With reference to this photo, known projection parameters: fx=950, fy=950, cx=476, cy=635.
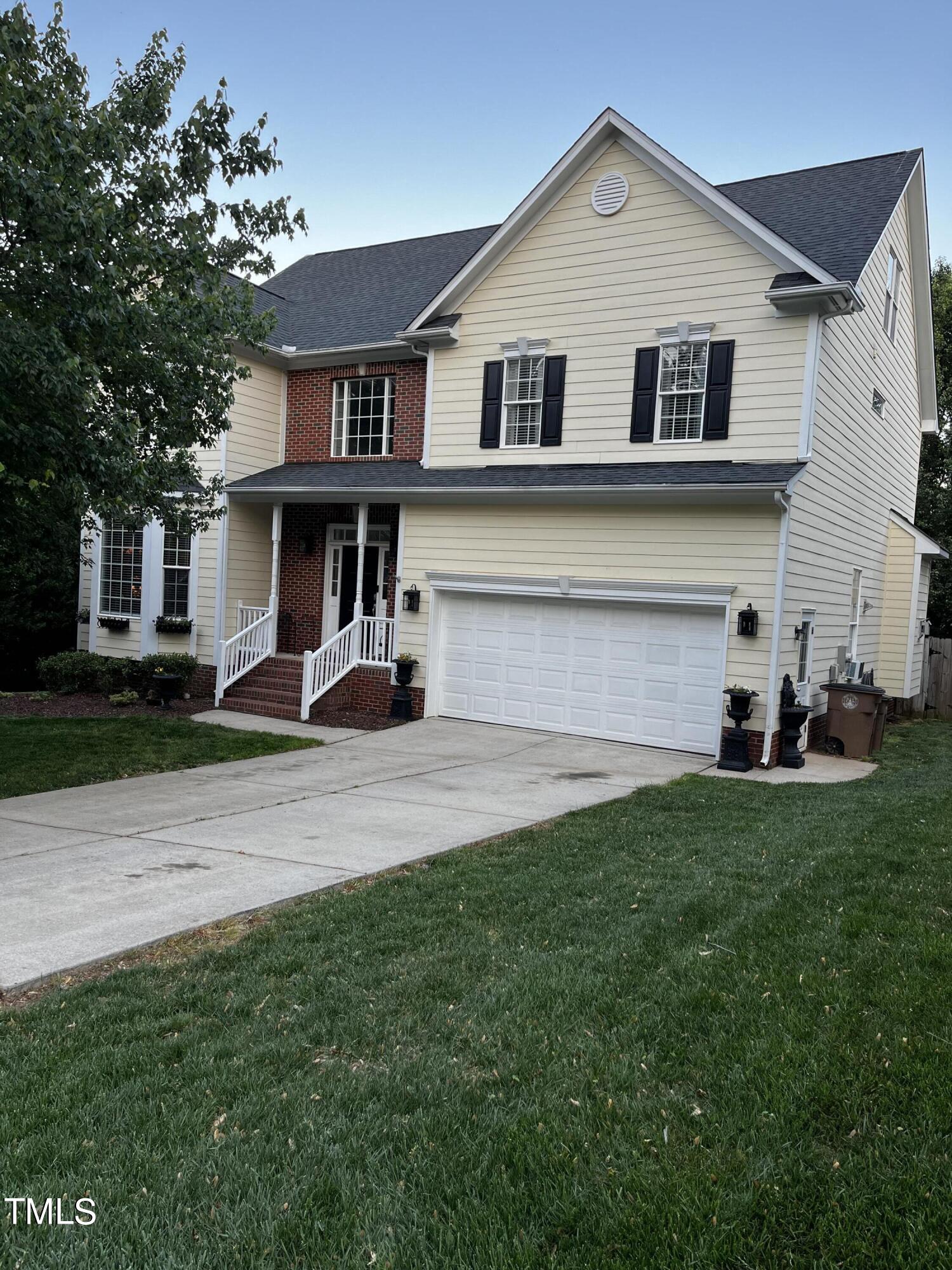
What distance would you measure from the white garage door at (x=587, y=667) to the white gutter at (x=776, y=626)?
68 centimetres

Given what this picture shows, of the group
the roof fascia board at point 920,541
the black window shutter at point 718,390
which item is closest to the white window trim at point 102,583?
the black window shutter at point 718,390

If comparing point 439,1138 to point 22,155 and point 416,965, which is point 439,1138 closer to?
point 416,965

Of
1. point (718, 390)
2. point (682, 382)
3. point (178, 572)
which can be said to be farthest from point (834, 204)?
point (178, 572)

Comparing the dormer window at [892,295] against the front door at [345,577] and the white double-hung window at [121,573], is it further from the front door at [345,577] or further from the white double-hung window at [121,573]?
the white double-hung window at [121,573]

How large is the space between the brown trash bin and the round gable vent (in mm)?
7852

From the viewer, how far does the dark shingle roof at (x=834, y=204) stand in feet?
44.6

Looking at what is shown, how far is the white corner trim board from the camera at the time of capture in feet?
42.8

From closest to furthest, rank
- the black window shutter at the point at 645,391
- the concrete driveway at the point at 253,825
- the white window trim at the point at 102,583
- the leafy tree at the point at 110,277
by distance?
the concrete driveway at the point at 253,825
the leafy tree at the point at 110,277
the black window shutter at the point at 645,391
the white window trim at the point at 102,583

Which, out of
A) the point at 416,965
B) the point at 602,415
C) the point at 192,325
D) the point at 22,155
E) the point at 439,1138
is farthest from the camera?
the point at 602,415

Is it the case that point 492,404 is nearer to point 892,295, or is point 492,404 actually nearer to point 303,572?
point 303,572

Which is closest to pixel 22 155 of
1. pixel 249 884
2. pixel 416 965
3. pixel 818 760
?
pixel 249 884

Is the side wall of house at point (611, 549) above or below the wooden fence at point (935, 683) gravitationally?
above

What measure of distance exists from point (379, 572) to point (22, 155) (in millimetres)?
10473

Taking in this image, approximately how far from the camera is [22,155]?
7711 millimetres
